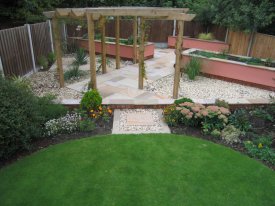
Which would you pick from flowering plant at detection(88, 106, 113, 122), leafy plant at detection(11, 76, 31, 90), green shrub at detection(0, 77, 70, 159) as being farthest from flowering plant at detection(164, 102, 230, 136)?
leafy plant at detection(11, 76, 31, 90)

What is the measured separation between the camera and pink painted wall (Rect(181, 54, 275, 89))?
27.2ft

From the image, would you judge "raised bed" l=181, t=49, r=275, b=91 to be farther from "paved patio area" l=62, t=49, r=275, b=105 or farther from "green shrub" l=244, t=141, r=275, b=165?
"green shrub" l=244, t=141, r=275, b=165

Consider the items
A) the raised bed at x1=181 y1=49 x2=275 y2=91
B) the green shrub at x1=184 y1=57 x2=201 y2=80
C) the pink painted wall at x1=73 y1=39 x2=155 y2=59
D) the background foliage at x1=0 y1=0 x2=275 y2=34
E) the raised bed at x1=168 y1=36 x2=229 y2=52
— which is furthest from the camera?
the raised bed at x1=168 y1=36 x2=229 y2=52

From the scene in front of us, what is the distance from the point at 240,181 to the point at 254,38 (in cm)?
960

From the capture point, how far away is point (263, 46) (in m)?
11.5

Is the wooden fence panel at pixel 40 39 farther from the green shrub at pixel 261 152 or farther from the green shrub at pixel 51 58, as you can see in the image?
the green shrub at pixel 261 152

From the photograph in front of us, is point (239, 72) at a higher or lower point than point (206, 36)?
lower

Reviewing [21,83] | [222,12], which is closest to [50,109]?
[21,83]

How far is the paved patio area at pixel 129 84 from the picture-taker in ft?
23.1

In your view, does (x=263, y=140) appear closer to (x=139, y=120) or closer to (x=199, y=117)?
(x=199, y=117)

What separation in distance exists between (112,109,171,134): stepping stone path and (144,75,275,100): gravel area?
1.47 meters

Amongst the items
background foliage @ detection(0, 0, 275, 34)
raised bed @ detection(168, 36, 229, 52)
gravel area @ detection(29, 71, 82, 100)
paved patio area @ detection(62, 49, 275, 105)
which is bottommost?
gravel area @ detection(29, 71, 82, 100)

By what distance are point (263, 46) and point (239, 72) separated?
12.8 ft

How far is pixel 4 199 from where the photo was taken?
12.4 feet
